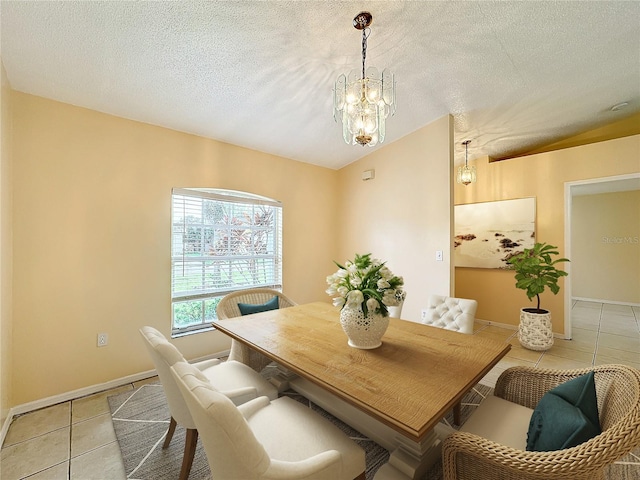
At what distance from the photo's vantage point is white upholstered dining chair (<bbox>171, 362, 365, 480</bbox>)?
0.88 m

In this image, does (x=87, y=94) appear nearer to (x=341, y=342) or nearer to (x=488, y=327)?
(x=341, y=342)

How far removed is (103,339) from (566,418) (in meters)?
3.28

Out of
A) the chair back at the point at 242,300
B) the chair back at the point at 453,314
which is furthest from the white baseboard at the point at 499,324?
the chair back at the point at 242,300

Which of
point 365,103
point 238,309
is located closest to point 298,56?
point 365,103

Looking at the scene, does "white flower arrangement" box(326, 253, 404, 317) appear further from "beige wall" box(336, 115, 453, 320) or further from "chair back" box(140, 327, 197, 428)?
"beige wall" box(336, 115, 453, 320)

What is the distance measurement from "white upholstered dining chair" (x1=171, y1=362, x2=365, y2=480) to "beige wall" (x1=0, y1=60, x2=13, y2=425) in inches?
71.4

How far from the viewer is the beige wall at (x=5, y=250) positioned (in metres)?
1.88

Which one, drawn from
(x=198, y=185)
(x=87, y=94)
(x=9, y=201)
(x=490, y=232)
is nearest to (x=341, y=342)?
(x=198, y=185)

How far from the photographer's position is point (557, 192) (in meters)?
3.96

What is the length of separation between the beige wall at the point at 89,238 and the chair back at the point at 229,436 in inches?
86.9

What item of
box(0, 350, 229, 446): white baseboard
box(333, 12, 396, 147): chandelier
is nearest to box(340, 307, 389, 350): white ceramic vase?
box(333, 12, 396, 147): chandelier

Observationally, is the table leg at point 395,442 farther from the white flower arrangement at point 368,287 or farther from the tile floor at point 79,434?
the tile floor at point 79,434

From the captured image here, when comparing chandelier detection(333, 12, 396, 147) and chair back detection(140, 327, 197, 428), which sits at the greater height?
chandelier detection(333, 12, 396, 147)

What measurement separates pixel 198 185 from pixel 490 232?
14.6 ft
